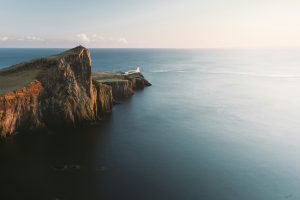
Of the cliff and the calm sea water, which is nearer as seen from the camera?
the calm sea water

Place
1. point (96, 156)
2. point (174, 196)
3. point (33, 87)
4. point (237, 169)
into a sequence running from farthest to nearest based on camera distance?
point (33, 87) → point (96, 156) → point (237, 169) → point (174, 196)

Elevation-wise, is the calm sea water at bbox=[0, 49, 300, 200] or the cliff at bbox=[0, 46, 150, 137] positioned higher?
the cliff at bbox=[0, 46, 150, 137]

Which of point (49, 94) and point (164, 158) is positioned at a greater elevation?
point (49, 94)

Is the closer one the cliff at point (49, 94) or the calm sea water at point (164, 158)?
the calm sea water at point (164, 158)

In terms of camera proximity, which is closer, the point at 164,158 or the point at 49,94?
the point at 164,158

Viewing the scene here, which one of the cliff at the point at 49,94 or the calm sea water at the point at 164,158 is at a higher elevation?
the cliff at the point at 49,94

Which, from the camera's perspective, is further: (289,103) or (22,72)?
(289,103)

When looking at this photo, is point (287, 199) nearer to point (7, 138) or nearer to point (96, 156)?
point (96, 156)

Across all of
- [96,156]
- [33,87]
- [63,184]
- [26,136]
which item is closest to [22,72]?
[33,87]
